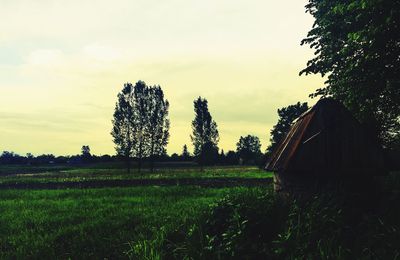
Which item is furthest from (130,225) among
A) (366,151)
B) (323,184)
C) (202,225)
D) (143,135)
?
(143,135)

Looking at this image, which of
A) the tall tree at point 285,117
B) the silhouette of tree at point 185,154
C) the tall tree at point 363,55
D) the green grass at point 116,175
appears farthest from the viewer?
the silhouette of tree at point 185,154

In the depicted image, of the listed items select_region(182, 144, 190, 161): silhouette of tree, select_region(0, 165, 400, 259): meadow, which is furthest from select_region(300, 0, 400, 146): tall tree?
select_region(182, 144, 190, 161): silhouette of tree

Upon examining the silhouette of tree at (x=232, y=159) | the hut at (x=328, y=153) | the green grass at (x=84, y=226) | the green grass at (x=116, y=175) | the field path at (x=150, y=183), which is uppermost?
the silhouette of tree at (x=232, y=159)

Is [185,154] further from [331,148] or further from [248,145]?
[331,148]

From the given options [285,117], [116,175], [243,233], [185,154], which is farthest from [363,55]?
[185,154]

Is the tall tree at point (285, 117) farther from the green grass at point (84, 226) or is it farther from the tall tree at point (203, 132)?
the green grass at point (84, 226)

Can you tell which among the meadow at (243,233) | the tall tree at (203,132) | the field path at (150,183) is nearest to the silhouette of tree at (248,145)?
the tall tree at (203,132)

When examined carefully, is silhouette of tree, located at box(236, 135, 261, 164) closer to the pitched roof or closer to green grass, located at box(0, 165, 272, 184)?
green grass, located at box(0, 165, 272, 184)

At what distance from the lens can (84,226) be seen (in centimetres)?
1192

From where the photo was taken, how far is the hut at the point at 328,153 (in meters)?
9.34

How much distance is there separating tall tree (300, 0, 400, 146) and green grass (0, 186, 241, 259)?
774 cm

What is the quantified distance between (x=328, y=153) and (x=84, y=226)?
8.18m

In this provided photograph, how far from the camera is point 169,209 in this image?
14.6 m

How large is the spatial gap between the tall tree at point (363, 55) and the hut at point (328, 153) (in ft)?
11.2
